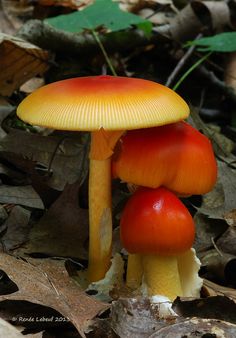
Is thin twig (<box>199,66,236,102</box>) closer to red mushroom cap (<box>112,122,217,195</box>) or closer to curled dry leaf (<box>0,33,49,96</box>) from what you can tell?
curled dry leaf (<box>0,33,49,96</box>)

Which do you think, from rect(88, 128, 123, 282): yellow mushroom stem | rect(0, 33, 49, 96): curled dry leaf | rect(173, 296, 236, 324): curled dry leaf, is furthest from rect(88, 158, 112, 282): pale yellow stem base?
rect(0, 33, 49, 96): curled dry leaf

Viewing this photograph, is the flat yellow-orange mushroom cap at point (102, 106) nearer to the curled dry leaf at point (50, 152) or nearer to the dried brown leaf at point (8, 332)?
the dried brown leaf at point (8, 332)

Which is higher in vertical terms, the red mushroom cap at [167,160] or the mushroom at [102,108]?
the mushroom at [102,108]

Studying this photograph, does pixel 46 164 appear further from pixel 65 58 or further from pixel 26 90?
pixel 65 58

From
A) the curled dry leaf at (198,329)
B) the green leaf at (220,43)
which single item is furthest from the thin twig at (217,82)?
the curled dry leaf at (198,329)

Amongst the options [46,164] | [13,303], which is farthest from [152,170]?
[46,164]

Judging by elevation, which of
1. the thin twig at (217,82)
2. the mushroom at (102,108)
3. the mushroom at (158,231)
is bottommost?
the thin twig at (217,82)

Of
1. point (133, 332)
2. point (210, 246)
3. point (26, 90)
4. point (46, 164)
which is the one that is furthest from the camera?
point (26, 90)
